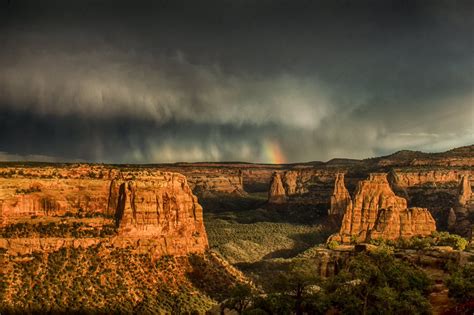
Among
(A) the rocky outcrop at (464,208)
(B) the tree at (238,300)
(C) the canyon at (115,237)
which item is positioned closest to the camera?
(B) the tree at (238,300)

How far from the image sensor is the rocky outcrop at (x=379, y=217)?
11588 centimetres

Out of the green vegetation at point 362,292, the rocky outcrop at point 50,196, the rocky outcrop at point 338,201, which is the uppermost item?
the rocky outcrop at point 50,196

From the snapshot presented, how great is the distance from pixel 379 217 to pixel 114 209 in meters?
61.7

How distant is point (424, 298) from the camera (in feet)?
174

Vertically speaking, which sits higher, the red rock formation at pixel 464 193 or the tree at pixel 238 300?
the red rock formation at pixel 464 193

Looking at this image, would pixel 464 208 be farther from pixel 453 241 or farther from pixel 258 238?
pixel 453 241

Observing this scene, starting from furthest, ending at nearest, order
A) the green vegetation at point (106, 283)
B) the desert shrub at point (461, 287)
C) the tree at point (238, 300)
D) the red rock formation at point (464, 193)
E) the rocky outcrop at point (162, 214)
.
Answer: the red rock formation at point (464, 193), the rocky outcrop at point (162, 214), the green vegetation at point (106, 283), the tree at point (238, 300), the desert shrub at point (461, 287)

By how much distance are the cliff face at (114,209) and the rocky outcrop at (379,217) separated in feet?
136

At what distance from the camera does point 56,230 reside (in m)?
82.2

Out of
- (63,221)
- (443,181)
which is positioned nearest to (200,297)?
(63,221)

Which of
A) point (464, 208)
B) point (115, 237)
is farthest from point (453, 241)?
point (464, 208)

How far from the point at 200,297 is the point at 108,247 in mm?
16285

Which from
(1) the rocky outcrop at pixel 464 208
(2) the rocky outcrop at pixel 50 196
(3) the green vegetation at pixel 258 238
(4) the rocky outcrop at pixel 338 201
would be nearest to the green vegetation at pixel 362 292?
(2) the rocky outcrop at pixel 50 196

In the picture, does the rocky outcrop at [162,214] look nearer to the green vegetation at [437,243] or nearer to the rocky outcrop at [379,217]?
the green vegetation at [437,243]
